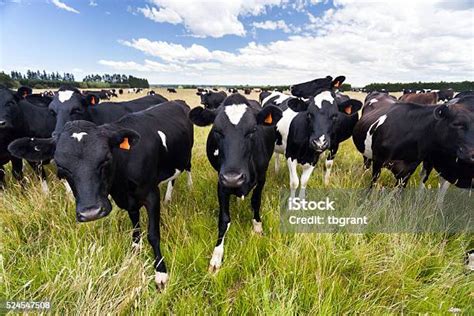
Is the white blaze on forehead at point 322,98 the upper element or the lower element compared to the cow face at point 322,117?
upper

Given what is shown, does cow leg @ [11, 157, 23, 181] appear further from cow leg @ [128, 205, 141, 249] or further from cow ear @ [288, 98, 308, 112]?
cow ear @ [288, 98, 308, 112]

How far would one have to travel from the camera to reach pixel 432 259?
10.2ft

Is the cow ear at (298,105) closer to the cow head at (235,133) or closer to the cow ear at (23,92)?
the cow head at (235,133)

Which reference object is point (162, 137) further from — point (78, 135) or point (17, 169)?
point (17, 169)

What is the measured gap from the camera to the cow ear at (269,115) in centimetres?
325

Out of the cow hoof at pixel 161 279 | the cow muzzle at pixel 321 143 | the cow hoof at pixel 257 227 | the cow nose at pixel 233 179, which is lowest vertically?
the cow hoof at pixel 161 279

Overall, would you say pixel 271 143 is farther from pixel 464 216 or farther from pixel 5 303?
pixel 5 303

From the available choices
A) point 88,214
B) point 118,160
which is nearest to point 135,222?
point 118,160

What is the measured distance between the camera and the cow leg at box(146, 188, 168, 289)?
2.90 metres

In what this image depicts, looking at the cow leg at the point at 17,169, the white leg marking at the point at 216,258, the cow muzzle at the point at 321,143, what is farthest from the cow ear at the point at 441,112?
the cow leg at the point at 17,169

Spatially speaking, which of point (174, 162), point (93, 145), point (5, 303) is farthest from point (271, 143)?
point (5, 303)

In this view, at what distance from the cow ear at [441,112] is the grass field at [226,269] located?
5.42 ft

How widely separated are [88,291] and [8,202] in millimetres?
2494

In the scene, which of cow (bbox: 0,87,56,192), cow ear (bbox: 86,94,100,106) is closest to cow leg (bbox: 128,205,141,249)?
cow (bbox: 0,87,56,192)
